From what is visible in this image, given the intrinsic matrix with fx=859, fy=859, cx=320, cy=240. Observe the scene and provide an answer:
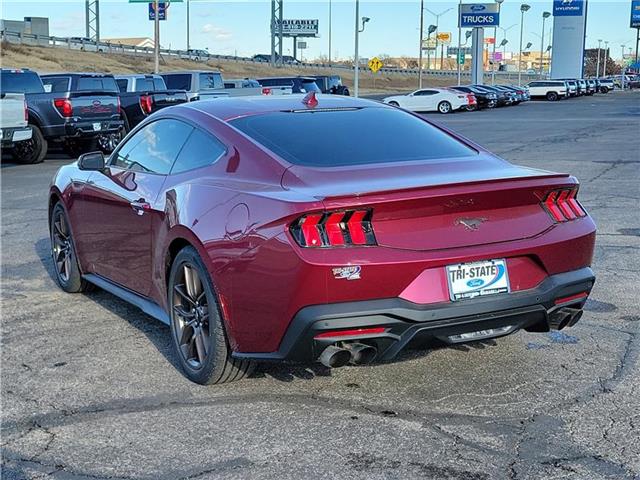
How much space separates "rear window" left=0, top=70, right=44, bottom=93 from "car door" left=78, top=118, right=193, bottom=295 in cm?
1235

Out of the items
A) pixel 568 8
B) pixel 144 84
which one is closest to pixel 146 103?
pixel 144 84

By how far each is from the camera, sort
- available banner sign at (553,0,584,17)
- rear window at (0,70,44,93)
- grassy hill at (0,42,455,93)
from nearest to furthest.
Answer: rear window at (0,70,44,93), grassy hill at (0,42,455,93), available banner sign at (553,0,584,17)

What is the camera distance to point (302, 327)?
4.03 metres

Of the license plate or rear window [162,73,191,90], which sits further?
rear window [162,73,191,90]

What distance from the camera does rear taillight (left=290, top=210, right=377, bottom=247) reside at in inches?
158

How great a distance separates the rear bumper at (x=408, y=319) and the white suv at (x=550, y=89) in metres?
64.1

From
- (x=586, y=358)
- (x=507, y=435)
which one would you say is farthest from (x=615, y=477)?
(x=586, y=358)

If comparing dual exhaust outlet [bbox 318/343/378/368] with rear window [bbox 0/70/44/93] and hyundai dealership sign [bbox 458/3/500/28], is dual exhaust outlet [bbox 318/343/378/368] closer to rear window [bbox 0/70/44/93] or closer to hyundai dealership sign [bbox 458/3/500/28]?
rear window [bbox 0/70/44/93]

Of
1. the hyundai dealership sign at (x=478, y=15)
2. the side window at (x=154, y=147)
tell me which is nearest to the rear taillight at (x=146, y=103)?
the side window at (x=154, y=147)

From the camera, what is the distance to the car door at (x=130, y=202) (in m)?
5.38

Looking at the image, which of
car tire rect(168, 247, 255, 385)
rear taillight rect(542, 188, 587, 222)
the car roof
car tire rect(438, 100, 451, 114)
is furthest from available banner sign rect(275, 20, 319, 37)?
rear taillight rect(542, 188, 587, 222)

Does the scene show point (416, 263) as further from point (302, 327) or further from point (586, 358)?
point (586, 358)

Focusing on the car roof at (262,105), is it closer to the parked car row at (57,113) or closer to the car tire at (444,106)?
the parked car row at (57,113)

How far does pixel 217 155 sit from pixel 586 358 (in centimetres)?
248
